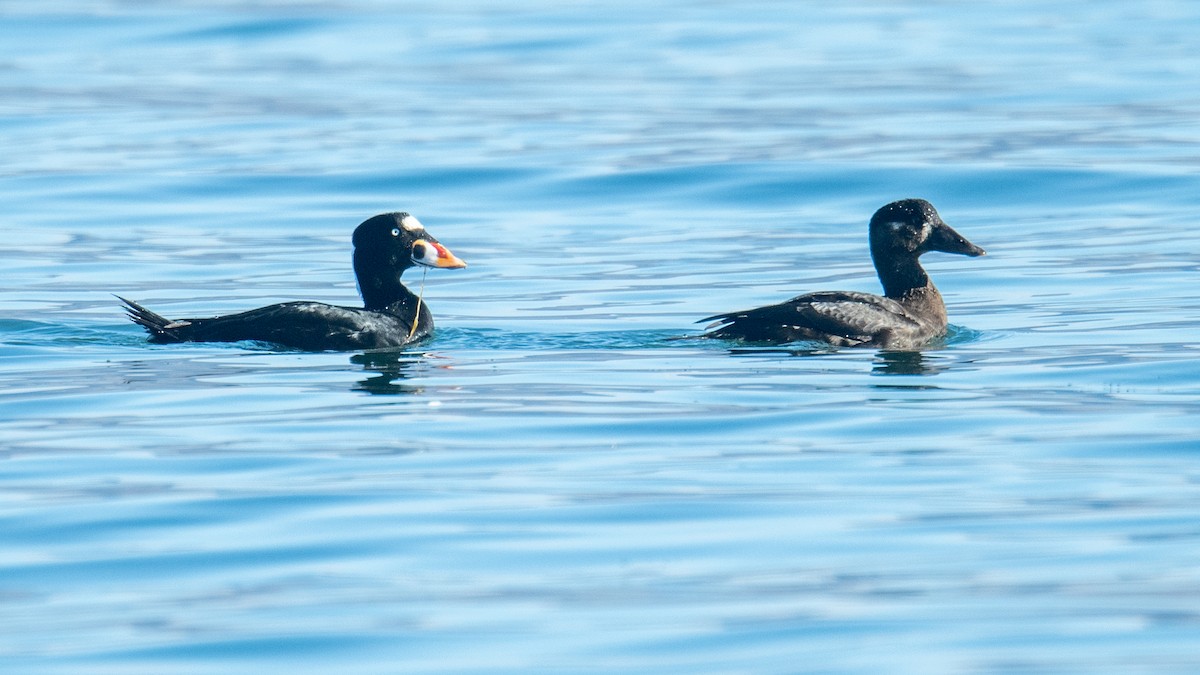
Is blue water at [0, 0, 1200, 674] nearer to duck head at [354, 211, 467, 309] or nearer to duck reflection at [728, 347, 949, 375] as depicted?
duck reflection at [728, 347, 949, 375]

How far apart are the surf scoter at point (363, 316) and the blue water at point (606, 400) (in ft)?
0.46

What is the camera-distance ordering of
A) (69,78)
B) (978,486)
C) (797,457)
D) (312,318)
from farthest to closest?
(69,78)
(312,318)
(797,457)
(978,486)

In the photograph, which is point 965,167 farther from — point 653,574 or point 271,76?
point 653,574

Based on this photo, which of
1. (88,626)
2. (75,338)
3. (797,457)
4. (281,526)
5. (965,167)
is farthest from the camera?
(965,167)

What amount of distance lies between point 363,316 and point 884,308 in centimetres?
291

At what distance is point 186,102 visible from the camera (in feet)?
86.6

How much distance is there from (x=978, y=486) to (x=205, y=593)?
301 centimetres

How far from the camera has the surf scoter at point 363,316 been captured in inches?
457

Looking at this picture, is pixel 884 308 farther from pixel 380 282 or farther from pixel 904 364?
pixel 380 282

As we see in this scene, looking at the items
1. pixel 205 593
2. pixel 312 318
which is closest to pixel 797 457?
pixel 205 593

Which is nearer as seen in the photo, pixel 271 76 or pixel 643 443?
pixel 643 443

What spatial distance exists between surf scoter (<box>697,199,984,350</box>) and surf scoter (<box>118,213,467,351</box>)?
1.73m

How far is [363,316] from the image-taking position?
11.9m

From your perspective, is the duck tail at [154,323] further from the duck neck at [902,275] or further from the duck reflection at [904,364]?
the duck neck at [902,275]
